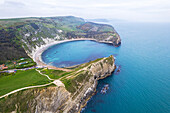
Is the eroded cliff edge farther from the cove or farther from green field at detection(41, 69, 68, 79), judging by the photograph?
the cove

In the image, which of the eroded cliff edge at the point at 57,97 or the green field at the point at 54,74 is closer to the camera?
the eroded cliff edge at the point at 57,97

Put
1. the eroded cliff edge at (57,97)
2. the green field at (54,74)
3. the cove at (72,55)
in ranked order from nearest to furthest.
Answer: the eroded cliff edge at (57,97) → the green field at (54,74) → the cove at (72,55)

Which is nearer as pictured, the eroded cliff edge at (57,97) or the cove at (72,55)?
the eroded cliff edge at (57,97)

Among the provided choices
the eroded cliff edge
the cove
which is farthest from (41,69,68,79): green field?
the cove

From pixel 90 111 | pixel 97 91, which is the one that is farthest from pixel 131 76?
pixel 90 111

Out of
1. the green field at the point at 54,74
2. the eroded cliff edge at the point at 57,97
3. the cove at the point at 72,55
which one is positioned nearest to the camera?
the eroded cliff edge at the point at 57,97

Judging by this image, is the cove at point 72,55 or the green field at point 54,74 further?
the cove at point 72,55

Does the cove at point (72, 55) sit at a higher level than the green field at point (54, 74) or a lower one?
lower

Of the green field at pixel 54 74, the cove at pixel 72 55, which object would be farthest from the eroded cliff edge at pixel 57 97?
the cove at pixel 72 55

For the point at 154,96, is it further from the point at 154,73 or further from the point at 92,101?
the point at 92,101

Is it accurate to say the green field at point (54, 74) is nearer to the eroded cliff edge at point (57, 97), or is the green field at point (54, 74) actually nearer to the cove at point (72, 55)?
the eroded cliff edge at point (57, 97)
